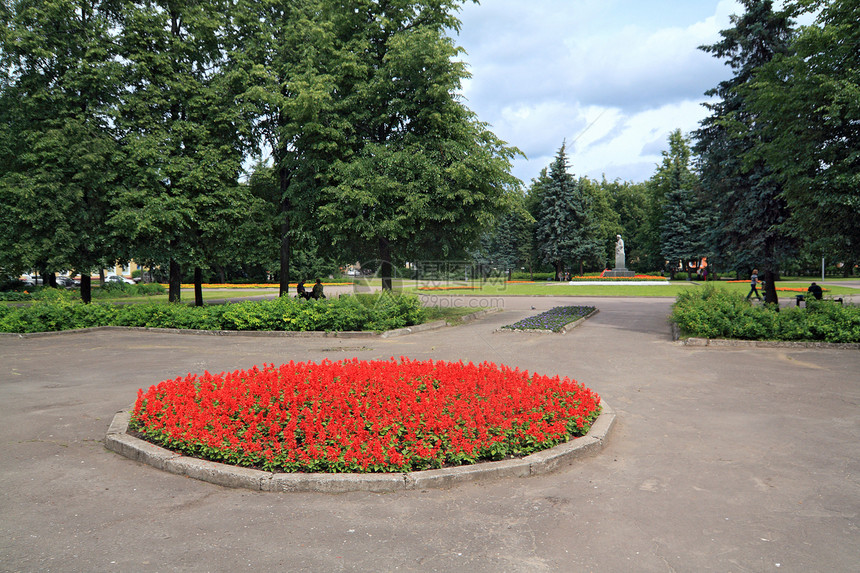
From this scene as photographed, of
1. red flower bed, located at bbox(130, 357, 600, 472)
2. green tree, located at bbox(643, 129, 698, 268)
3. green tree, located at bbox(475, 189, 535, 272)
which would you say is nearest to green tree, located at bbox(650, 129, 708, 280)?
green tree, located at bbox(643, 129, 698, 268)

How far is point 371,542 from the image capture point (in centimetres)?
374

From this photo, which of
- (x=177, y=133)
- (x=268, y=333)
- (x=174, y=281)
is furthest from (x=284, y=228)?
(x=268, y=333)

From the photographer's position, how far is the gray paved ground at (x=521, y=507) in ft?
11.6

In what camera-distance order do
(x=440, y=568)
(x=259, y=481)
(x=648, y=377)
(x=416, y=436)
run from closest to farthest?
(x=440, y=568) < (x=259, y=481) < (x=416, y=436) < (x=648, y=377)

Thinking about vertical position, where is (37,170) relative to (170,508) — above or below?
above

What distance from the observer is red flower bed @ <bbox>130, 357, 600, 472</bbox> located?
4.98 metres

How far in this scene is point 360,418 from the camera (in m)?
5.54

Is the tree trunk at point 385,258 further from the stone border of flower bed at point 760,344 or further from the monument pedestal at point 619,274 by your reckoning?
the monument pedestal at point 619,274

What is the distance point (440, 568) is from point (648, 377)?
702 cm

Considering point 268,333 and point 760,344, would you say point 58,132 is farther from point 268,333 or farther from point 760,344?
point 760,344

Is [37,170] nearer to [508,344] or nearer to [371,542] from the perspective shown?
[508,344]

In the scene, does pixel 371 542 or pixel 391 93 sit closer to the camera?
pixel 371 542

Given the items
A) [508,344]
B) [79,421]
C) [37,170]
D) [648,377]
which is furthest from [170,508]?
[37,170]

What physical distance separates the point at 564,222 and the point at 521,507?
175ft
